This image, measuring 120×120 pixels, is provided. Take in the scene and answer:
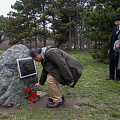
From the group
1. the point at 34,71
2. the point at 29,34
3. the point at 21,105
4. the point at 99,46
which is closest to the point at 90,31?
the point at 99,46

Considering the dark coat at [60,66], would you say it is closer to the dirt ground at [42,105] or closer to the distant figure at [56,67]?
the distant figure at [56,67]

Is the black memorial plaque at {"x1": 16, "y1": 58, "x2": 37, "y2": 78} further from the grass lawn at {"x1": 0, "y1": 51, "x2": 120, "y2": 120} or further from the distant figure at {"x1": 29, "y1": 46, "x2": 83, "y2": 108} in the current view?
the grass lawn at {"x1": 0, "y1": 51, "x2": 120, "y2": 120}

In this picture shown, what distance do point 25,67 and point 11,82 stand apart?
0.43 metres

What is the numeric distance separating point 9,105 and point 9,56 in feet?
3.47

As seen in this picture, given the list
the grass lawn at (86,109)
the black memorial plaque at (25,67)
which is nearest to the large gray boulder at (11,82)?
the black memorial plaque at (25,67)

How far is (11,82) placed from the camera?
3250 millimetres

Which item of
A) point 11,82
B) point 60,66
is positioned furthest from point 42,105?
point 60,66

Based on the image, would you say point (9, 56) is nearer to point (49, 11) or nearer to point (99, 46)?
point (99, 46)

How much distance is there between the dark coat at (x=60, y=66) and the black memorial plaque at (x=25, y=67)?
19.1 inches

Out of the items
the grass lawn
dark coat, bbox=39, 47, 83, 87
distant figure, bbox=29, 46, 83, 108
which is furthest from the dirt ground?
dark coat, bbox=39, 47, 83, 87

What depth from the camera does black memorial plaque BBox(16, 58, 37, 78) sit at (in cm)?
328

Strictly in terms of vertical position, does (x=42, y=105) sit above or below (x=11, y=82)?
below

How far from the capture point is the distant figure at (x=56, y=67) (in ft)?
9.37

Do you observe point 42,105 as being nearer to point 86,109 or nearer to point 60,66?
point 86,109
